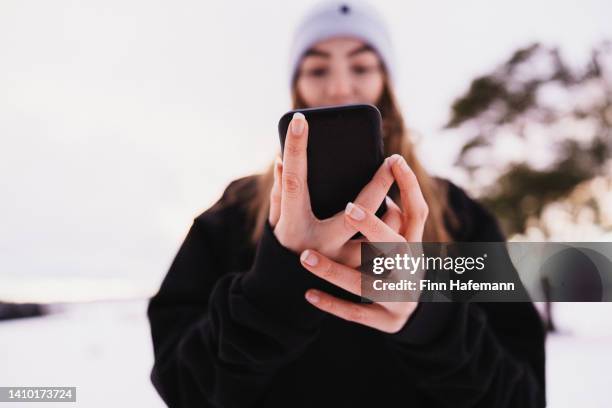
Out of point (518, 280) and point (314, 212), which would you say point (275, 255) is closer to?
point (314, 212)

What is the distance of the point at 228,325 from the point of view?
122 cm

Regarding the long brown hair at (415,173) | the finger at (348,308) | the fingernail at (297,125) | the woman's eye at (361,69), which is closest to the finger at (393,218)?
the finger at (348,308)

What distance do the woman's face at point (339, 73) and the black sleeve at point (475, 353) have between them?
2.49ft

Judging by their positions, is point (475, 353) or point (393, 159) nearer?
point (393, 159)

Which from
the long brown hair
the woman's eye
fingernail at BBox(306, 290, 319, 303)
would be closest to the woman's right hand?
fingernail at BBox(306, 290, 319, 303)

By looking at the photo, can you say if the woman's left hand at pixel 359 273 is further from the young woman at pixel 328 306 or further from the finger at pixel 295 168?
the finger at pixel 295 168

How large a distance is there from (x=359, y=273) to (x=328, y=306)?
12 centimetres

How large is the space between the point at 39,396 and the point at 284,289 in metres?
1.16

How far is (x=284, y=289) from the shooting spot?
1.13m

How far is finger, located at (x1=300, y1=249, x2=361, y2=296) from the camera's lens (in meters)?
1.04

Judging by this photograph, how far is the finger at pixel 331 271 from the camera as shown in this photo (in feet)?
3.40

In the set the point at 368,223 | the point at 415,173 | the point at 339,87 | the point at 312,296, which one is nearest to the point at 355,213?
the point at 368,223

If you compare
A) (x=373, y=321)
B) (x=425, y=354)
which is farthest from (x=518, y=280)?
(x=373, y=321)

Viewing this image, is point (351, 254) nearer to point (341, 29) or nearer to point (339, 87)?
point (339, 87)
